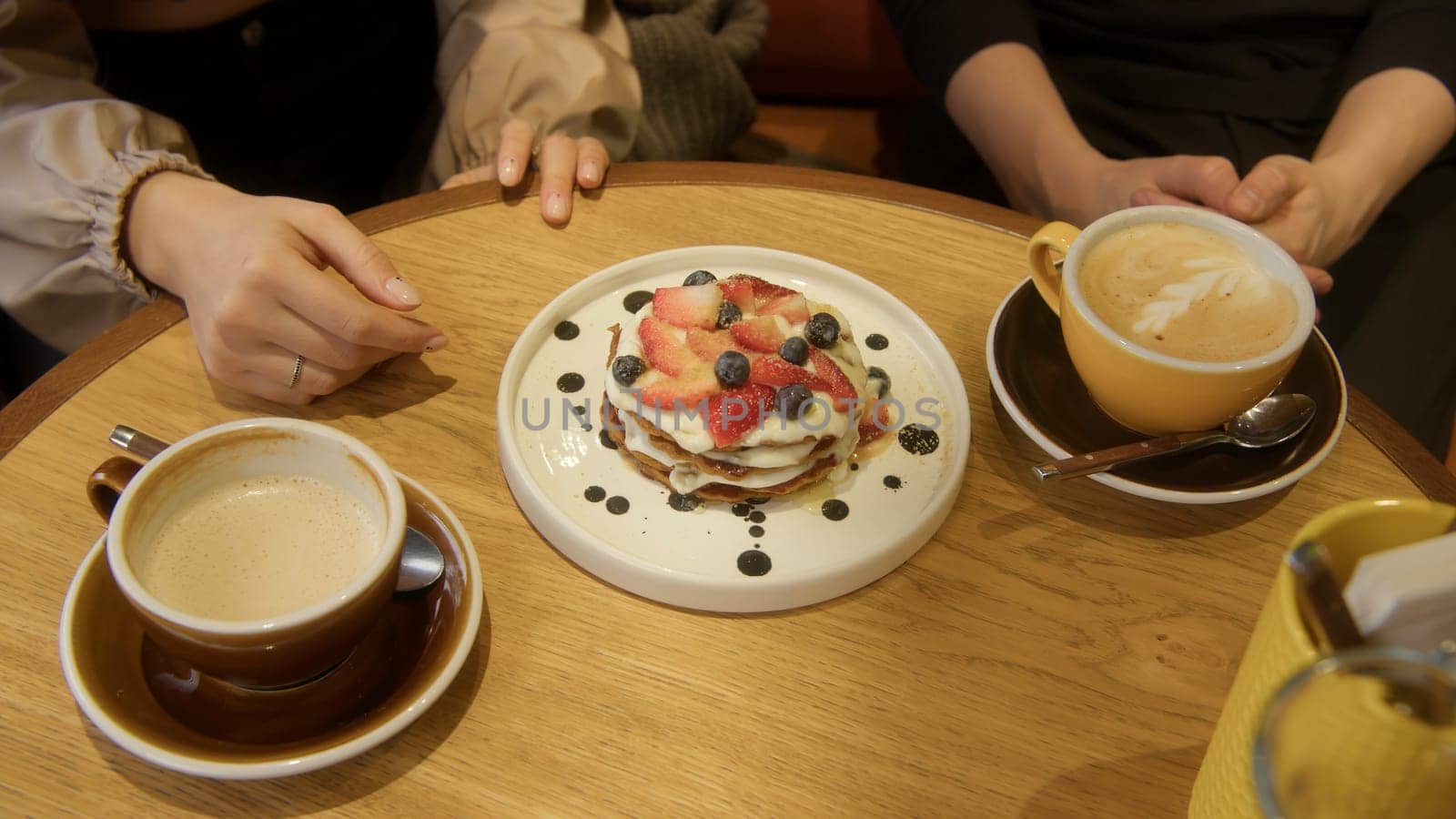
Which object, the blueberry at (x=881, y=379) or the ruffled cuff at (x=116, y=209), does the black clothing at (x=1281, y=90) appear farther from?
the ruffled cuff at (x=116, y=209)

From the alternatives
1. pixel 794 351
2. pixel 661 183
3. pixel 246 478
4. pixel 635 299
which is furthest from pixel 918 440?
pixel 246 478

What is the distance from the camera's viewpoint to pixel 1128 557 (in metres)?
1.07

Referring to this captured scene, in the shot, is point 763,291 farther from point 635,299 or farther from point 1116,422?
point 1116,422

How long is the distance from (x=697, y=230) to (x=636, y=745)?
77cm

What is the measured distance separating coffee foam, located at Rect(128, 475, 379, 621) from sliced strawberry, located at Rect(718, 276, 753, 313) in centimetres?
46

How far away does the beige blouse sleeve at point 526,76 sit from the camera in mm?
1701

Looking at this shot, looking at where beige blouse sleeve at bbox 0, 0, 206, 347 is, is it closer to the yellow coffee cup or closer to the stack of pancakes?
the stack of pancakes

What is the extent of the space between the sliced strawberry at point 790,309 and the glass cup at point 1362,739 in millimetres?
668

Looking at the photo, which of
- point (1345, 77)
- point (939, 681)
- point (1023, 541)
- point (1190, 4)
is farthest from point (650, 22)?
point (939, 681)

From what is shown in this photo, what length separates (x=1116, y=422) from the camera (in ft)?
3.76

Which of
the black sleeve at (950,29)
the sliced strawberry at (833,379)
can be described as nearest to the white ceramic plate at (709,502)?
the sliced strawberry at (833,379)

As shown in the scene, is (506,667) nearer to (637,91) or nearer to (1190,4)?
(637,91)

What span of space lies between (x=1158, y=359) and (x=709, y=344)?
0.47 meters

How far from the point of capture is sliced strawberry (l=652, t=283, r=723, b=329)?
1.08 m
